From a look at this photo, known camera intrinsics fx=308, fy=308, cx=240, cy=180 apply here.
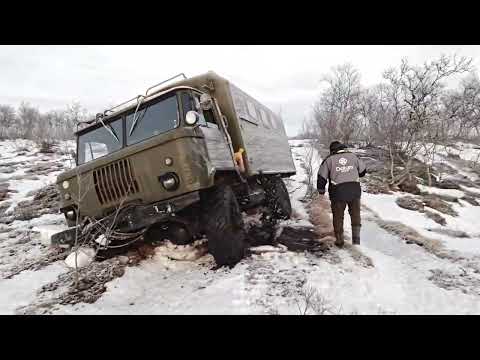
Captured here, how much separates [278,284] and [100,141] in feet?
11.7

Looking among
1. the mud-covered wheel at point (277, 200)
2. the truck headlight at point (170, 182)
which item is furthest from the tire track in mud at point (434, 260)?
the truck headlight at point (170, 182)

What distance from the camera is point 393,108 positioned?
21.3 metres

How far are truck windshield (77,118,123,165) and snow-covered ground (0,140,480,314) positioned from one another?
1395mm

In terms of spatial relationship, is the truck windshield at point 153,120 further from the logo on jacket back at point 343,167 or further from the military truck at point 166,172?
the logo on jacket back at point 343,167

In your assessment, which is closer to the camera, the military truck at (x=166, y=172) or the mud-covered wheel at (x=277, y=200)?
the military truck at (x=166, y=172)

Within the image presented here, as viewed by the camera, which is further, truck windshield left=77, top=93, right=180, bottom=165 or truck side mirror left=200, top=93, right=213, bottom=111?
truck side mirror left=200, top=93, right=213, bottom=111

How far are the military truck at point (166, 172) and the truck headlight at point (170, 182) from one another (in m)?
0.01

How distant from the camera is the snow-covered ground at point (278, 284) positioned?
9.98ft

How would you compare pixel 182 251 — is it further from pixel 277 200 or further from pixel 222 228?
pixel 277 200

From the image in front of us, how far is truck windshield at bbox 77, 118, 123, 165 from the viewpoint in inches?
189

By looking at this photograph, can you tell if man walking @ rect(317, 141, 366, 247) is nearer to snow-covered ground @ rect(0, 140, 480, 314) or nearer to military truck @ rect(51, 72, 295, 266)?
snow-covered ground @ rect(0, 140, 480, 314)

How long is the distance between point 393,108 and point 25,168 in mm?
22260

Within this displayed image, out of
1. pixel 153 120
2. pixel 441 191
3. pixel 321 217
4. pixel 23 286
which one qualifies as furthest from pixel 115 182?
pixel 441 191

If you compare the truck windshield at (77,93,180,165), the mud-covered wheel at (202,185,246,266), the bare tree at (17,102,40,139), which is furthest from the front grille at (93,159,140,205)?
the bare tree at (17,102,40,139)
